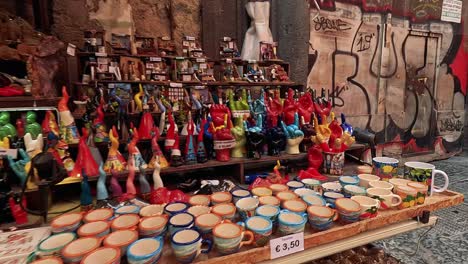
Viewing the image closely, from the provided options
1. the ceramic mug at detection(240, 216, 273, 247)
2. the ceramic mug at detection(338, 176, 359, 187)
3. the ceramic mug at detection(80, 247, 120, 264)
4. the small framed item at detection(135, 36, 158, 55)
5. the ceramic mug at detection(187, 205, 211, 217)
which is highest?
the small framed item at detection(135, 36, 158, 55)

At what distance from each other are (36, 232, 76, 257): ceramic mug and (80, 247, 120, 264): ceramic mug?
11cm

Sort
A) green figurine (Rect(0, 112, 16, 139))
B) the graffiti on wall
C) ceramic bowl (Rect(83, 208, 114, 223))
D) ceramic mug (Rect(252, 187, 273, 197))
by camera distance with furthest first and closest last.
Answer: the graffiti on wall → green figurine (Rect(0, 112, 16, 139)) → ceramic mug (Rect(252, 187, 273, 197)) → ceramic bowl (Rect(83, 208, 114, 223))

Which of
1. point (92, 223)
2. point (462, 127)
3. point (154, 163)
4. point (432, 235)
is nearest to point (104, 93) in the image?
point (154, 163)

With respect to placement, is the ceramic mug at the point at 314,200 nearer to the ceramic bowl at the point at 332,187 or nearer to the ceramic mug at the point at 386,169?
the ceramic bowl at the point at 332,187

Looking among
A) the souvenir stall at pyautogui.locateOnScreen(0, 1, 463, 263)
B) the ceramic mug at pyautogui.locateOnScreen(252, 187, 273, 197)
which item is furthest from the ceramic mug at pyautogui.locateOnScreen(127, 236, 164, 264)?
the ceramic mug at pyautogui.locateOnScreen(252, 187, 273, 197)

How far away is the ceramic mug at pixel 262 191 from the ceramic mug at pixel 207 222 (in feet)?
0.82

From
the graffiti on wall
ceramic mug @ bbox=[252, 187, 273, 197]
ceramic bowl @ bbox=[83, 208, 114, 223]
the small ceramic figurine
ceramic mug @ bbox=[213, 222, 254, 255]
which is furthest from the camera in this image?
the graffiti on wall

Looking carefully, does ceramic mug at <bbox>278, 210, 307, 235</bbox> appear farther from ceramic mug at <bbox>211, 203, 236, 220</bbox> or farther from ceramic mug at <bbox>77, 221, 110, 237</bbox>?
ceramic mug at <bbox>77, 221, 110, 237</bbox>

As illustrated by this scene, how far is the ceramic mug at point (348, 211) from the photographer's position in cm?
97

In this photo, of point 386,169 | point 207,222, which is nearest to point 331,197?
point 386,169

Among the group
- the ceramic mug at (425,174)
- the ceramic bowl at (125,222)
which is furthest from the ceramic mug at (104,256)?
the ceramic mug at (425,174)

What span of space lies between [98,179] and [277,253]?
91 cm

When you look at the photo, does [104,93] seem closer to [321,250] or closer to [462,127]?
[321,250]

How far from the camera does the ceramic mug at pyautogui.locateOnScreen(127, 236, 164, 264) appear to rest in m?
0.71
